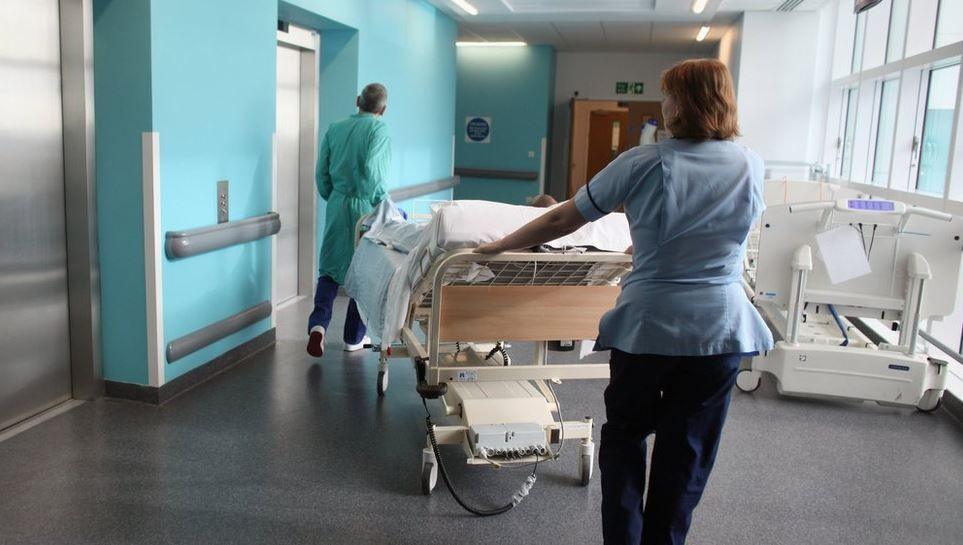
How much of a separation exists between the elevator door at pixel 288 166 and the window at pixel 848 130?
17.8 ft

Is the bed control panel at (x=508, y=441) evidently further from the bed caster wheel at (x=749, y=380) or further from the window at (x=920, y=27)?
the window at (x=920, y=27)

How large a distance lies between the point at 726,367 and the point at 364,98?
335 centimetres

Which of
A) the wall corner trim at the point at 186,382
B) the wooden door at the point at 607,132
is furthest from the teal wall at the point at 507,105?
the wall corner trim at the point at 186,382

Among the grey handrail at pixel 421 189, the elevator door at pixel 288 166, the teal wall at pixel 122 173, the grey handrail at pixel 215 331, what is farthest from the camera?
the grey handrail at pixel 421 189

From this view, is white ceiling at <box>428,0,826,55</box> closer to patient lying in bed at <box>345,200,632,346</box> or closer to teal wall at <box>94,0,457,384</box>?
teal wall at <box>94,0,457,384</box>

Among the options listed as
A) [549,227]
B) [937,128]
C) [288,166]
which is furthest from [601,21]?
[549,227]

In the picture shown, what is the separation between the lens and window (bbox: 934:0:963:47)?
5.86 m

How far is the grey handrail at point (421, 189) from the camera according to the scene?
756 centimetres

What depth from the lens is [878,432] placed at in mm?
4211

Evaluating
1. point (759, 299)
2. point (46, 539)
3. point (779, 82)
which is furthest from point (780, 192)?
point (46, 539)

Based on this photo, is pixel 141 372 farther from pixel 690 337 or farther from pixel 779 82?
pixel 779 82

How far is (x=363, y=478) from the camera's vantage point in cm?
330

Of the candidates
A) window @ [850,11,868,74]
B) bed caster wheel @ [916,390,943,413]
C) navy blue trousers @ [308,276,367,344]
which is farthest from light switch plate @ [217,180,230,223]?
window @ [850,11,868,74]

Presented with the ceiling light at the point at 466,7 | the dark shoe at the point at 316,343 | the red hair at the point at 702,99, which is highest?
→ the ceiling light at the point at 466,7
